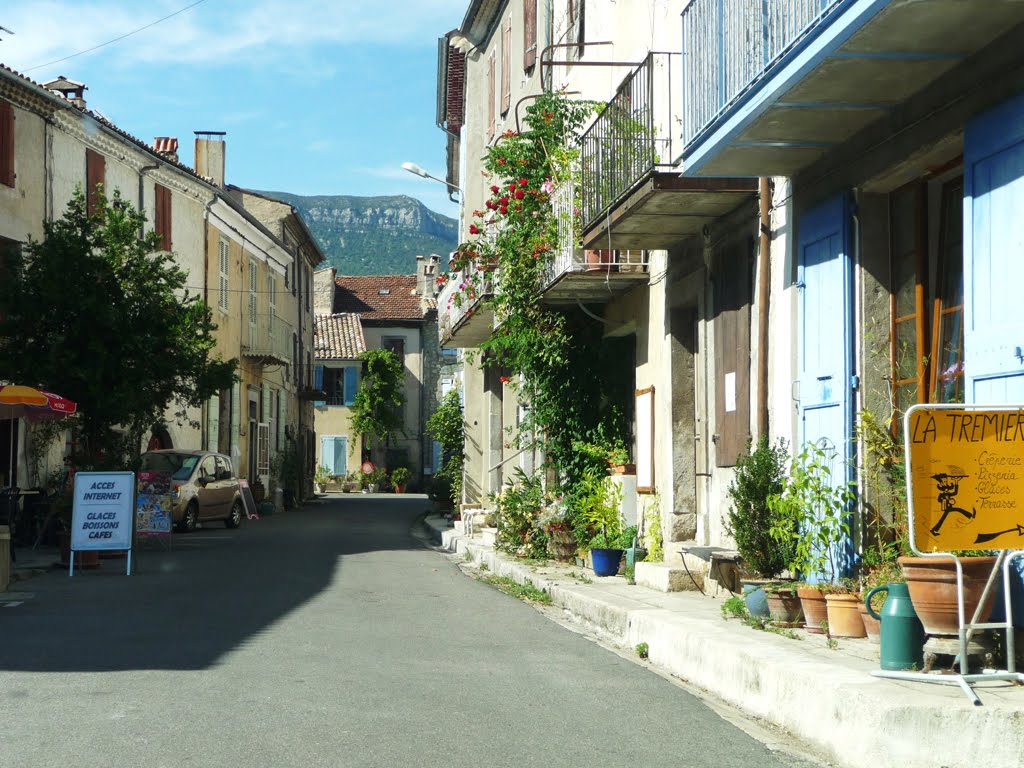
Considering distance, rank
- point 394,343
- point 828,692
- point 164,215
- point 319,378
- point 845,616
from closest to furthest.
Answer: point 828,692, point 845,616, point 164,215, point 319,378, point 394,343

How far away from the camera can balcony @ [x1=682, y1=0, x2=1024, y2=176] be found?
698cm

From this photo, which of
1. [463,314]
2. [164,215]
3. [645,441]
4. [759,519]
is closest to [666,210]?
[759,519]

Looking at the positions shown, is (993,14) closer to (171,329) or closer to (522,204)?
(522,204)

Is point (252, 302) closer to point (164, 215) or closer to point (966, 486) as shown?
point (164, 215)

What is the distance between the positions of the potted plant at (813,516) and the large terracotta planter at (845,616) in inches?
15.1

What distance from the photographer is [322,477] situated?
64.6 metres

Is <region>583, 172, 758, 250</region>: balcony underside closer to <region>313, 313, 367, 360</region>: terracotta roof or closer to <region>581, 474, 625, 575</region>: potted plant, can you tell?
<region>581, 474, 625, 575</region>: potted plant

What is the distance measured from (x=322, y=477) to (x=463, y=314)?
143 ft

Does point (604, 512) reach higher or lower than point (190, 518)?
higher

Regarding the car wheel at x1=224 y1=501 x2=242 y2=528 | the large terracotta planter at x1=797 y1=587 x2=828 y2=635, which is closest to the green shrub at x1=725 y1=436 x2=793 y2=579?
the large terracotta planter at x1=797 y1=587 x2=828 y2=635

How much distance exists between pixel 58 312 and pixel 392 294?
54.8 metres

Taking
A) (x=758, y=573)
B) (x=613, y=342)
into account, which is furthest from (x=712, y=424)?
(x=613, y=342)

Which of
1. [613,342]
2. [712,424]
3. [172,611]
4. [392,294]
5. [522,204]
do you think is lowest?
[172,611]

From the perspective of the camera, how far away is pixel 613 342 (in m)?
16.8
